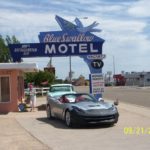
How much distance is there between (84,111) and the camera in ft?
55.8

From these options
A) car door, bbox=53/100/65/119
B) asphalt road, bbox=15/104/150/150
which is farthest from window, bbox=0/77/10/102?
asphalt road, bbox=15/104/150/150

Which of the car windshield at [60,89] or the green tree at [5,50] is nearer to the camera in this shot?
the car windshield at [60,89]

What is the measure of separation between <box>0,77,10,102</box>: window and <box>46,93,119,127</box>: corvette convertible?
309 inches

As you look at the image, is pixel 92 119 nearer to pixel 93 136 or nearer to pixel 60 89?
pixel 93 136

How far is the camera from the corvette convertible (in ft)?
55.2

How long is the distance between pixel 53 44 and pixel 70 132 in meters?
14.4

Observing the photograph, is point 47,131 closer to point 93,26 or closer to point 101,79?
point 101,79

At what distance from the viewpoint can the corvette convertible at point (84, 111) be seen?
16.8 m

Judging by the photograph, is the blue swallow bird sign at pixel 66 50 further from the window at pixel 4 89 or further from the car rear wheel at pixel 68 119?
the car rear wheel at pixel 68 119

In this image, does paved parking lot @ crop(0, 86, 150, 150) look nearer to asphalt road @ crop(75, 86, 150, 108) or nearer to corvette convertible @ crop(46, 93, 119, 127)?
corvette convertible @ crop(46, 93, 119, 127)

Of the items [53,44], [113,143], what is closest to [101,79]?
[53,44]

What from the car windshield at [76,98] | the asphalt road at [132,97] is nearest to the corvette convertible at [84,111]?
the car windshield at [76,98]

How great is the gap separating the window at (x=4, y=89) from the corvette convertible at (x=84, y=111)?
25.7 ft

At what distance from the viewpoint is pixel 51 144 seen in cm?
1275
